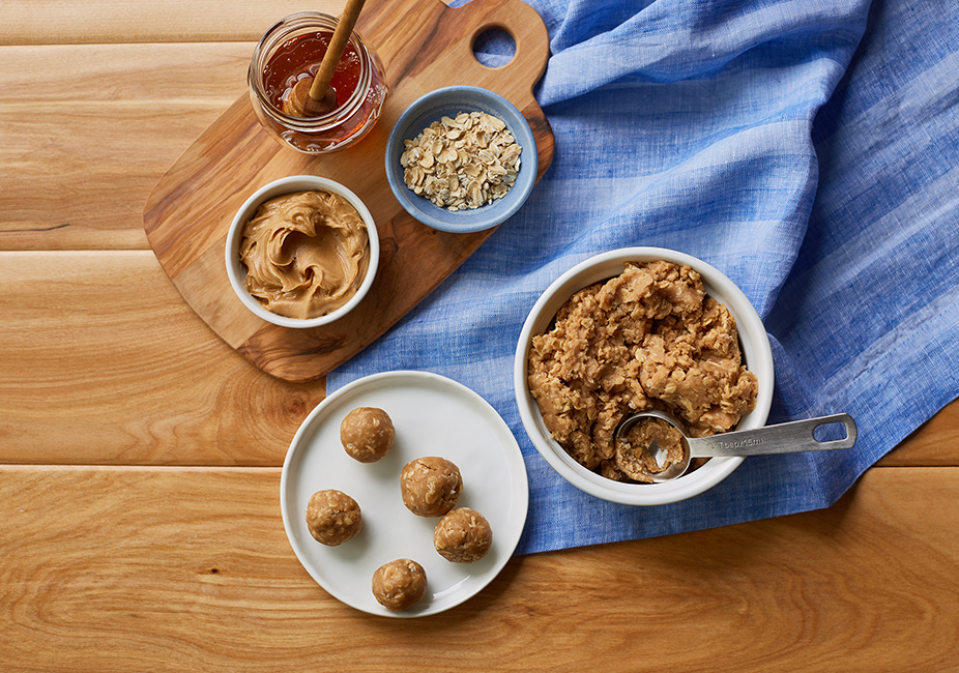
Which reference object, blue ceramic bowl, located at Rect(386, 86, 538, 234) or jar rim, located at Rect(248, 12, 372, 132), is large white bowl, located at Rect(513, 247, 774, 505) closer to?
blue ceramic bowl, located at Rect(386, 86, 538, 234)

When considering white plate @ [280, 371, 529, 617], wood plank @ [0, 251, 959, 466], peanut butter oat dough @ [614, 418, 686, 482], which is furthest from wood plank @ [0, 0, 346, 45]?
peanut butter oat dough @ [614, 418, 686, 482]

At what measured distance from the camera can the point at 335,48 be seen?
1543 millimetres

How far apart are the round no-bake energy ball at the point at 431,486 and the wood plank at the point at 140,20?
1.19 meters

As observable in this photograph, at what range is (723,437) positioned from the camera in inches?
56.5

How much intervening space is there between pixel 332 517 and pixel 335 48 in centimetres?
106

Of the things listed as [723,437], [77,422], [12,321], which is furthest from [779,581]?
[12,321]

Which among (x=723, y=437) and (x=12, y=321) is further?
(x=12, y=321)

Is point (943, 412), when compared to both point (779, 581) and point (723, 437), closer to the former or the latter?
point (779, 581)

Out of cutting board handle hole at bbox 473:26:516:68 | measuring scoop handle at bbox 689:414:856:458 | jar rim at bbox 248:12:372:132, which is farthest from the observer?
cutting board handle hole at bbox 473:26:516:68

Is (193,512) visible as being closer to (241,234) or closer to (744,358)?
(241,234)

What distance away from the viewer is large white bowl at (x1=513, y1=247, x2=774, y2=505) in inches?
57.9

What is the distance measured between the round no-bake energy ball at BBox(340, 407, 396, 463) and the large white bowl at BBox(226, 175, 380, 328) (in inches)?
9.4

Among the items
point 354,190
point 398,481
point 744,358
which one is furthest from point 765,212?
point 398,481

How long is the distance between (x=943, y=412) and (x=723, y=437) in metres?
0.74
